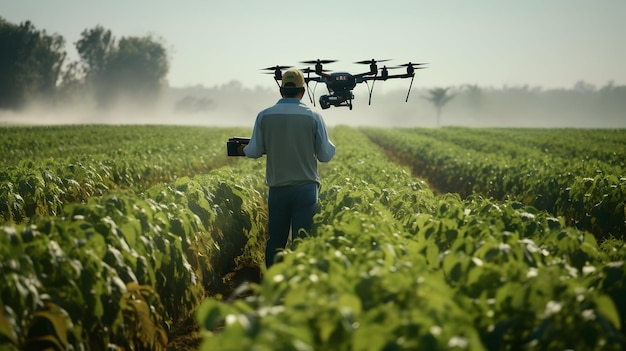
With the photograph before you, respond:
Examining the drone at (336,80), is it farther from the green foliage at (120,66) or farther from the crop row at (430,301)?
the green foliage at (120,66)

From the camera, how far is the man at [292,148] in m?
6.32

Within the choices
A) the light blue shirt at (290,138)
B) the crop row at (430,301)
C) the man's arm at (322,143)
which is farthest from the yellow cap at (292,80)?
the crop row at (430,301)

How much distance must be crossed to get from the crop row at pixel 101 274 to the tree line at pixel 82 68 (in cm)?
9144

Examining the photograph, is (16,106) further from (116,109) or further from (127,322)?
(127,322)

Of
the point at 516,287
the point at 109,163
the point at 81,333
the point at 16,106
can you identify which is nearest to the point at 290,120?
the point at 81,333

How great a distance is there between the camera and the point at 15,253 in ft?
12.5

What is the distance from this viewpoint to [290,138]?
6.30 metres

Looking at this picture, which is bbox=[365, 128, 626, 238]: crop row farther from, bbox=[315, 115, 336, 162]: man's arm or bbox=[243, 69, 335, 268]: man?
bbox=[243, 69, 335, 268]: man

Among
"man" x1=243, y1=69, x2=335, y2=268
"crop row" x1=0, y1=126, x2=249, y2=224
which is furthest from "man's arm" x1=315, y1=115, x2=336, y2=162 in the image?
"crop row" x1=0, y1=126, x2=249, y2=224

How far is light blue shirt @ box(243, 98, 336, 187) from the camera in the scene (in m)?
6.31

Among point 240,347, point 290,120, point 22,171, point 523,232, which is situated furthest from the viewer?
point 22,171

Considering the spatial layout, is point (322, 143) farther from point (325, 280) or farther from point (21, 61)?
point (21, 61)

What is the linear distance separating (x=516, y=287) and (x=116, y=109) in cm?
12052

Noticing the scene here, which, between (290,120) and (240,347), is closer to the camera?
(240,347)
